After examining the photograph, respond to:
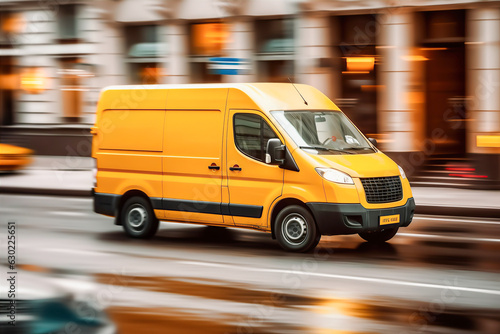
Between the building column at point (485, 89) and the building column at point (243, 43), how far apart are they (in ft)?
19.3

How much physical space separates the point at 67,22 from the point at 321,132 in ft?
54.9

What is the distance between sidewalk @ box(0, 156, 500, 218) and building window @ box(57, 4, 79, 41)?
3711 millimetres

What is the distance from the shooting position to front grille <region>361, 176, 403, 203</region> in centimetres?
962

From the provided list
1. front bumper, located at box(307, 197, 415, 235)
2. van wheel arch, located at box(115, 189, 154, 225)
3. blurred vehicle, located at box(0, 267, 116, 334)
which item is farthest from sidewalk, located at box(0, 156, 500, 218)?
blurred vehicle, located at box(0, 267, 116, 334)

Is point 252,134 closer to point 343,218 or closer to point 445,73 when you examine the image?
point 343,218

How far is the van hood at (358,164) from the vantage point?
377 inches

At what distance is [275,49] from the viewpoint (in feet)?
69.3

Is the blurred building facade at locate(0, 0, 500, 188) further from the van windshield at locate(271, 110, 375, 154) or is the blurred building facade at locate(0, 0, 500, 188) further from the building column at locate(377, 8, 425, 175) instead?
the van windshield at locate(271, 110, 375, 154)

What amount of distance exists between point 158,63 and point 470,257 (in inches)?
602

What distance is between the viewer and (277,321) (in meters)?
6.36

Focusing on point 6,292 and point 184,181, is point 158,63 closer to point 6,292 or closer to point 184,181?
point 184,181

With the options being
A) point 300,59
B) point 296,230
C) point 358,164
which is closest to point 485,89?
point 300,59

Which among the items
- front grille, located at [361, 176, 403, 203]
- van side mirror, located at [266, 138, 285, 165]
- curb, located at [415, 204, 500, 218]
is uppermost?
van side mirror, located at [266, 138, 285, 165]

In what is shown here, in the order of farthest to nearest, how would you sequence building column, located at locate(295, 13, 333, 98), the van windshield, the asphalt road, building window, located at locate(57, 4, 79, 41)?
1. building window, located at locate(57, 4, 79, 41)
2. building column, located at locate(295, 13, 333, 98)
3. the van windshield
4. the asphalt road
